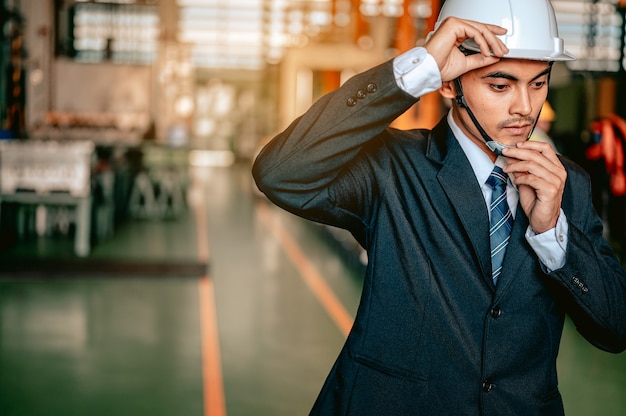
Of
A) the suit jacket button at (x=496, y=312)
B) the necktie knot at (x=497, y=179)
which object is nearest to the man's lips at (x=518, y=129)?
the necktie knot at (x=497, y=179)

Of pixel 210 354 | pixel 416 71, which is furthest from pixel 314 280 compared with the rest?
pixel 416 71

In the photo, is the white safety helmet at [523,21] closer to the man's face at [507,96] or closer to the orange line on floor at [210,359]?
the man's face at [507,96]

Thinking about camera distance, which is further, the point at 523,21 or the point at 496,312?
the point at 523,21

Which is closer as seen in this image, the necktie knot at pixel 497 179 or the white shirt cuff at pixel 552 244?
the white shirt cuff at pixel 552 244

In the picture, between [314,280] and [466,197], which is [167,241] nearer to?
[314,280]

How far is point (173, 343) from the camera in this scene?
6625mm

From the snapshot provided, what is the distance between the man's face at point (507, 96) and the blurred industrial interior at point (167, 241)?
11.9 feet

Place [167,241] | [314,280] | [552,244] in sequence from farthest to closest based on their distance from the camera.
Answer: [167,241], [314,280], [552,244]

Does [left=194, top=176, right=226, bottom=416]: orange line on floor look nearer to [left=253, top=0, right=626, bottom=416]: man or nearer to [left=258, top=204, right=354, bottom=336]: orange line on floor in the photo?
[left=258, top=204, right=354, bottom=336]: orange line on floor

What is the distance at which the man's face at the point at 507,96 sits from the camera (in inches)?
71.6

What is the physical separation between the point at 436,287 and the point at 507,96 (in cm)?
47

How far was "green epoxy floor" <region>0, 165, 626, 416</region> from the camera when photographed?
5.32 metres

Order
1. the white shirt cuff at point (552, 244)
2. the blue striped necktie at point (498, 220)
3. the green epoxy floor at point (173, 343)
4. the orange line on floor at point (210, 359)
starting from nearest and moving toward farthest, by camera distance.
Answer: the white shirt cuff at point (552, 244)
the blue striped necktie at point (498, 220)
the orange line on floor at point (210, 359)
the green epoxy floor at point (173, 343)

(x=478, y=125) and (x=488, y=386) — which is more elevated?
(x=478, y=125)
